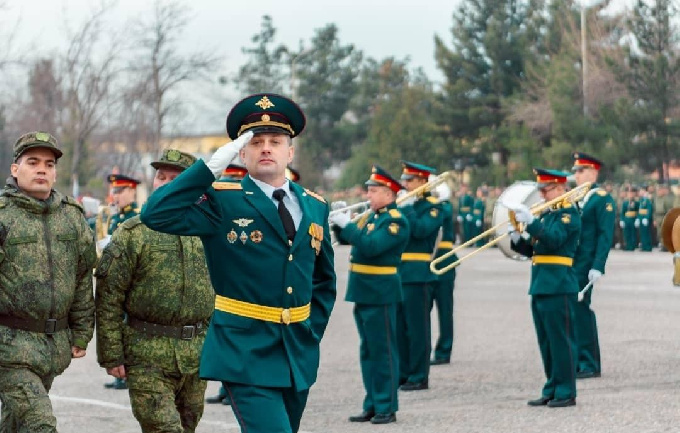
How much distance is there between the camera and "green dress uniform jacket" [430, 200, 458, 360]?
43.0ft

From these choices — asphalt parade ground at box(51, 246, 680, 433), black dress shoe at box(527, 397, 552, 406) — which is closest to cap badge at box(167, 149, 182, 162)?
asphalt parade ground at box(51, 246, 680, 433)

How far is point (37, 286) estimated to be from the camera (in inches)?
262

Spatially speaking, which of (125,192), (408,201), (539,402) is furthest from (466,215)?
(539,402)

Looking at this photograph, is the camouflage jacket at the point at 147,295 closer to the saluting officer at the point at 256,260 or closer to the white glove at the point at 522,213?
the saluting officer at the point at 256,260

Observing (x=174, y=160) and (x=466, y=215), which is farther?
(x=466, y=215)

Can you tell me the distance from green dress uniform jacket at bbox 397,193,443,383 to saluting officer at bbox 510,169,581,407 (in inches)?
45.6

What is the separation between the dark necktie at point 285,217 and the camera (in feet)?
18.4

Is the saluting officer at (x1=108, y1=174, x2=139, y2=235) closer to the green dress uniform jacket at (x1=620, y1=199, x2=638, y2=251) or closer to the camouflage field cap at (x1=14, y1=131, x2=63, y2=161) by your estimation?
the camouflage field cap at (x1=14, y1=131, x2=63, y2=161)

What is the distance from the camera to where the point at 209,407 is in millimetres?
10500

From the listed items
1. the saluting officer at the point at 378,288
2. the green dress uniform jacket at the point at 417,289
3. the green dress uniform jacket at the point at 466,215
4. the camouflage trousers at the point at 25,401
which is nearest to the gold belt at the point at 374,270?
the saluting officer at the point at 378,288

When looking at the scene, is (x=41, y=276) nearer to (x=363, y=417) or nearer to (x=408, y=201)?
(x=363, y=417)

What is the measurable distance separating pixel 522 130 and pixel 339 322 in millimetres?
41550

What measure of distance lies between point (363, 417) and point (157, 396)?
10.4 ft

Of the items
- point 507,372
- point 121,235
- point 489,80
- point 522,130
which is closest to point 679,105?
point 522,130
